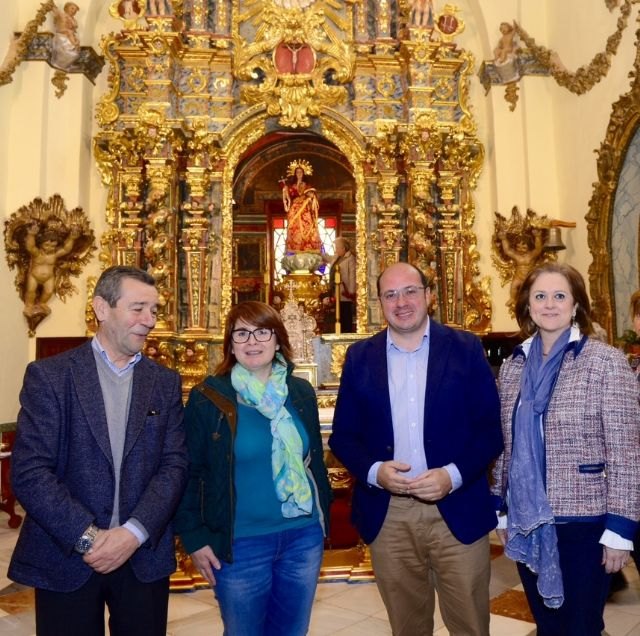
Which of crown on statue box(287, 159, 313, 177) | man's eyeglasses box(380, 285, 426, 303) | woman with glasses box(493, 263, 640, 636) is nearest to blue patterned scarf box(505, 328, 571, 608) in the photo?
woman with glasses box(493, 263, 640, 636)

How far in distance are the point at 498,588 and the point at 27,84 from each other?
786 cm

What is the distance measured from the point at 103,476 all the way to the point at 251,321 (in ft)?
2.31

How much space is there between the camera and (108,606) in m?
1.98

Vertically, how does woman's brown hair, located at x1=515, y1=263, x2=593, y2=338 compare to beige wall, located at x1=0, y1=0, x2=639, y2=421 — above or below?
below

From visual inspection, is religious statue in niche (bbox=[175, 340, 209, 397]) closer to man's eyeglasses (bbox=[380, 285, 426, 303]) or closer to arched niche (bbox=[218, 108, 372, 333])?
arched niche (bbox=[218, 108, 372, 333])

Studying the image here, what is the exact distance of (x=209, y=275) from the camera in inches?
322

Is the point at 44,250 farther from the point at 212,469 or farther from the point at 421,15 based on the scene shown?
the point at 212,469

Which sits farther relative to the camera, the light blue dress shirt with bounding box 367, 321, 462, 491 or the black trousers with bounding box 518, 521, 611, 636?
the light blue dress shirt with bounding box 367, 321, 462, 491

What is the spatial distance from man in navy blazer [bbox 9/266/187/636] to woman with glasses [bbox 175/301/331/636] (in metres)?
0.10

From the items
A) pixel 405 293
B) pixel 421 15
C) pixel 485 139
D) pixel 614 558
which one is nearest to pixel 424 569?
pixel 614 558

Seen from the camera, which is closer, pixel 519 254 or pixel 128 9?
pixel 519 254

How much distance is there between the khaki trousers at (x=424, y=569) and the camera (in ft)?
7.65

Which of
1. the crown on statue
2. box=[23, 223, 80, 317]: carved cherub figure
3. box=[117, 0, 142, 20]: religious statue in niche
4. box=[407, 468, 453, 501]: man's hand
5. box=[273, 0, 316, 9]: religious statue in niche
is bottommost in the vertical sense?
box=[407, 468, 453, 501]: man's hand

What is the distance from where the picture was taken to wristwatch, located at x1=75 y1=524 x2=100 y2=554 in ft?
6.15
